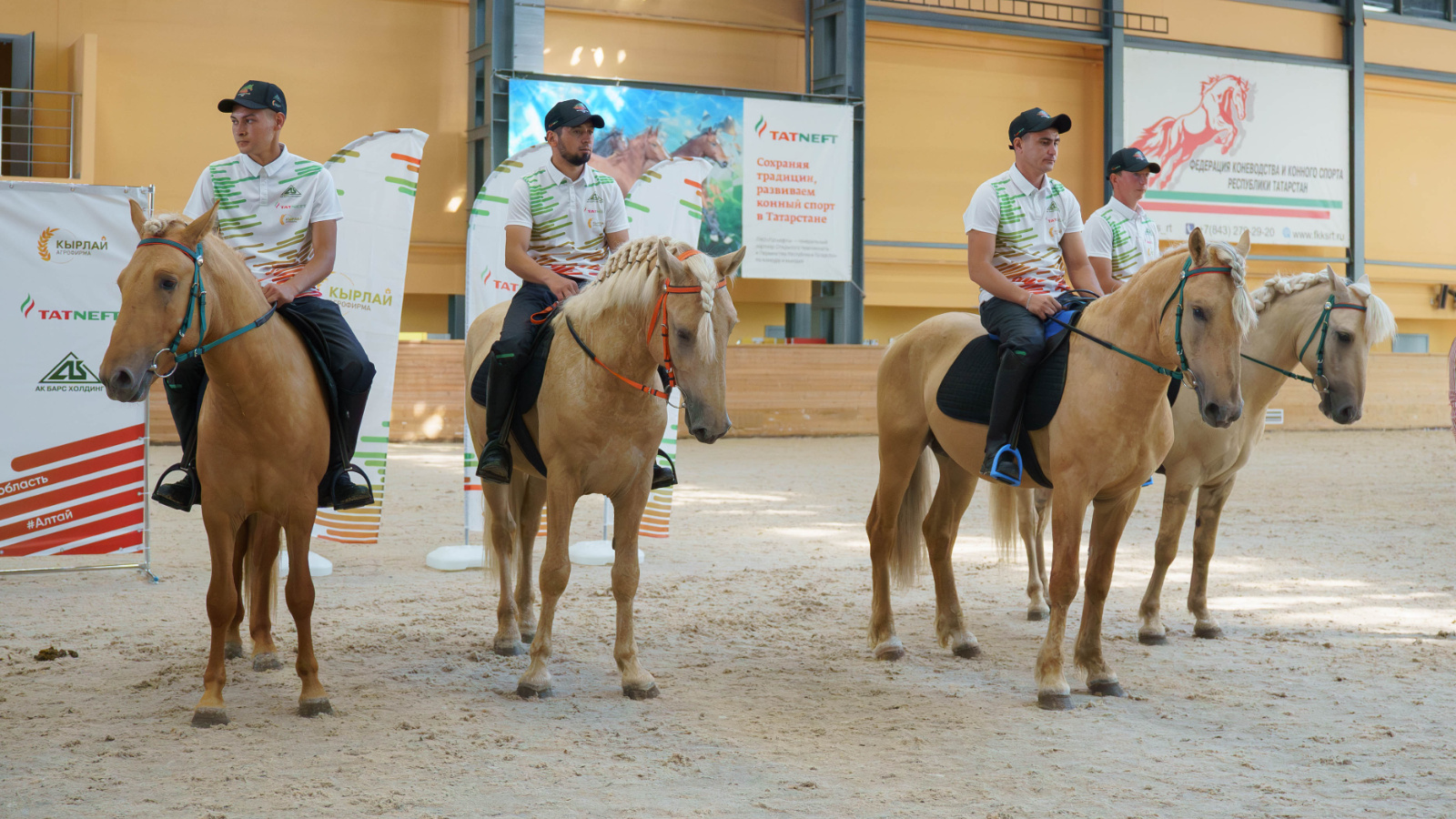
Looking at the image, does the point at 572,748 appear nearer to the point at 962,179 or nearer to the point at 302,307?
the point at 302,307

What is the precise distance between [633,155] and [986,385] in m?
12.8

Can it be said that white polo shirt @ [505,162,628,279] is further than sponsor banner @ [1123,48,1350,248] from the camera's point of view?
No

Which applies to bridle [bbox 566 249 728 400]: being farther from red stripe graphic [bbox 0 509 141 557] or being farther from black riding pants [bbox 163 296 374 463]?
red stripe graphic [bbox 0 509 141 557]

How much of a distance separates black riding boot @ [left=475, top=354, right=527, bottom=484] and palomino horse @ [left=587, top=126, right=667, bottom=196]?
12065mm

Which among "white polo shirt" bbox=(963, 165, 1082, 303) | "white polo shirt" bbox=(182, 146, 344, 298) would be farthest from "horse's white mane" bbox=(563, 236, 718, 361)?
"white polo shirt" bbox=(963, 165, 1082, 303)

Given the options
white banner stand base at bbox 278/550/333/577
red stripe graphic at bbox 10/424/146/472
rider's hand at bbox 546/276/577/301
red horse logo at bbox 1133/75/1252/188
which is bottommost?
white banner stand base at bbox 278/550/333/577

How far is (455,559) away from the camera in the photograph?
22.5 ft

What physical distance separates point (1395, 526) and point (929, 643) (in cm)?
525

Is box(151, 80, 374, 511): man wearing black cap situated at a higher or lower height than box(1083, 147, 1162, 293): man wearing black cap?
lower

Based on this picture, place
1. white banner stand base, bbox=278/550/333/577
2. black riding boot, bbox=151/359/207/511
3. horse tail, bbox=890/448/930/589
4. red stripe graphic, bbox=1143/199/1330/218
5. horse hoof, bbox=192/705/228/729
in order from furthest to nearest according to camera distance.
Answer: red stripe graphic, bbox=1143/199/1330/218 < white banner stand base, bbox=278/550/333/577 < horse tail, bbox=890/448/930/589 < black riding boot, bbox=151/359/207/511 < horse hoof, bbox=192/705/228/729

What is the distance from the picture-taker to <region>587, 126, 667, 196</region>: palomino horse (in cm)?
1623

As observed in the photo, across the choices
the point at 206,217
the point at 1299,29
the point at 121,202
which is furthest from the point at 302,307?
the point at 1299,29

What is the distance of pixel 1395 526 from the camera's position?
8414 millimetres

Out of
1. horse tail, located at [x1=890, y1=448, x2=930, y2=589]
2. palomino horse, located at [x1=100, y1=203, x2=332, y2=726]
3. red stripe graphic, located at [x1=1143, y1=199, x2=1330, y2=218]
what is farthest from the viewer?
red stripe graphic, located at [x1=1143, y1=199, x2=1330, y2=218]
